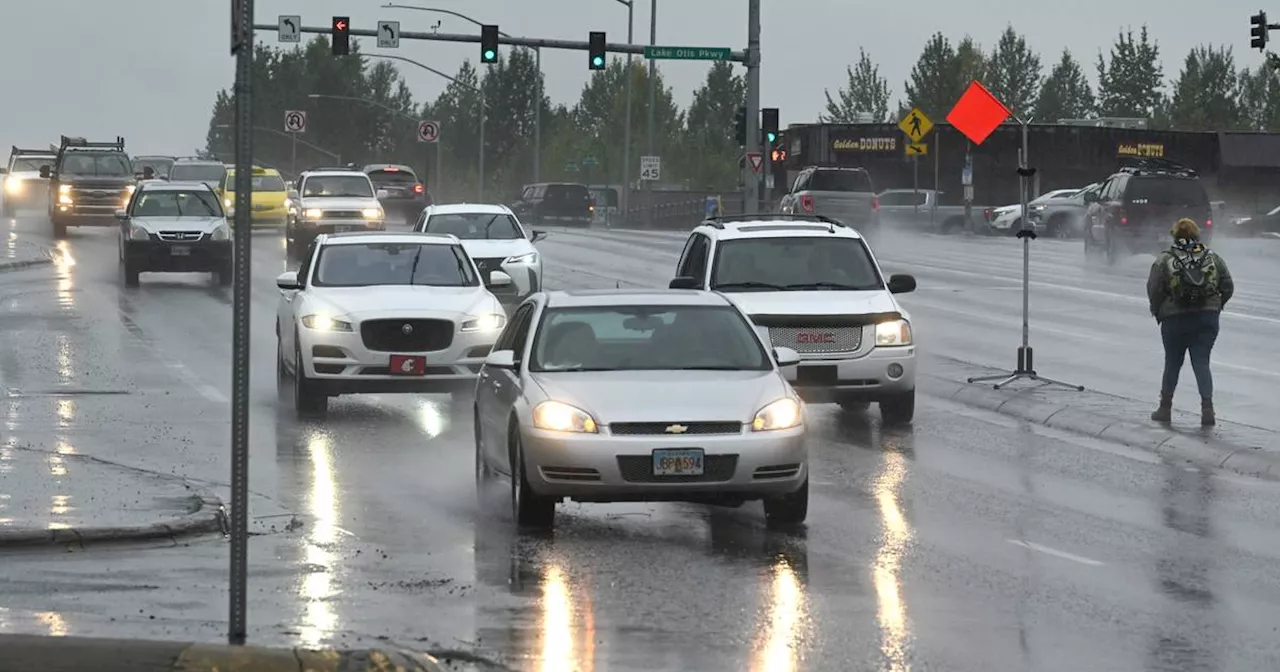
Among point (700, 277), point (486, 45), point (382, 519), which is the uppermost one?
point (486, 45)

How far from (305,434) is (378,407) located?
251cm

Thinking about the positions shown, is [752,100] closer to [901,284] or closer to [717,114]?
[901,284]

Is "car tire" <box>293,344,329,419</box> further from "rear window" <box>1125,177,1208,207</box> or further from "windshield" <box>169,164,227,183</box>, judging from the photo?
"windshield" <box>169,164,227,183</box>

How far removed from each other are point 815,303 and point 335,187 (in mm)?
30416

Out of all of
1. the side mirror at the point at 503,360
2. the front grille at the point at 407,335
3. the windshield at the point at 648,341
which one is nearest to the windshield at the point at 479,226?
the front grille at the point at 407,335

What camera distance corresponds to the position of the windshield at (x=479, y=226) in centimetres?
3462

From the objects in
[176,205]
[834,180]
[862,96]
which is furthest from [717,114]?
[176,205]

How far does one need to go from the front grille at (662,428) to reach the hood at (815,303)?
673cm

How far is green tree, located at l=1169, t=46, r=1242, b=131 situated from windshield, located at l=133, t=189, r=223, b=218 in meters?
94.9

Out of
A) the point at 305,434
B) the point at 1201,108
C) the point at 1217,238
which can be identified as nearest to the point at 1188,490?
the point at 305,434

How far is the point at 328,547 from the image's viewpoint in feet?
40.0

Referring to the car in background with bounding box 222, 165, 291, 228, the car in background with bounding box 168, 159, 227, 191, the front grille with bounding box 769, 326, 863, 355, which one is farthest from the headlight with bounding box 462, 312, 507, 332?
the car in background with bounding box 168, 159, 227, 191

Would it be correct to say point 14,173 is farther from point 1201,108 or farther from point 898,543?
point 1201,108

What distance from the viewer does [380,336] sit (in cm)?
1953
